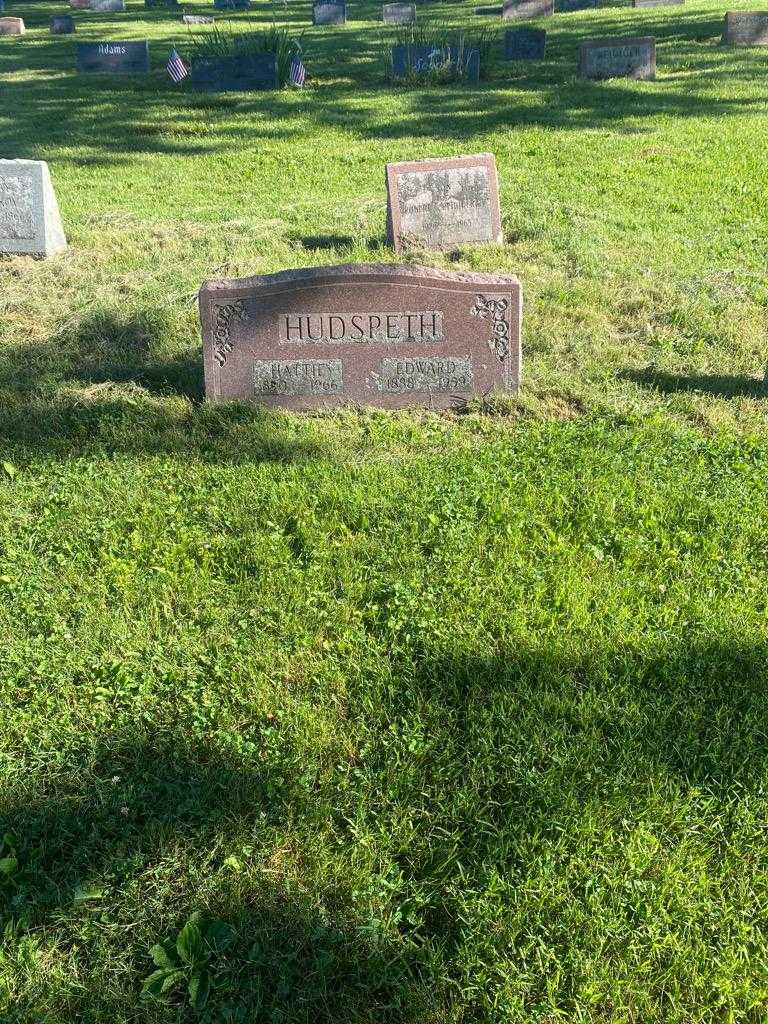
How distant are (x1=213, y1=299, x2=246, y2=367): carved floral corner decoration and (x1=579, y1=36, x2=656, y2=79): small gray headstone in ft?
44.4

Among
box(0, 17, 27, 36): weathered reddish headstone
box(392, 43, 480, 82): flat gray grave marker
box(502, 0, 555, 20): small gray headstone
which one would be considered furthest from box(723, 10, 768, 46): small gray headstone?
box(0, 17, 27, 36): weathered reddish headstone

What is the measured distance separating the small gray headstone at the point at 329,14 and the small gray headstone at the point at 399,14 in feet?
4.12

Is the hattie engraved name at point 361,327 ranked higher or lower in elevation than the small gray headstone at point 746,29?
lower

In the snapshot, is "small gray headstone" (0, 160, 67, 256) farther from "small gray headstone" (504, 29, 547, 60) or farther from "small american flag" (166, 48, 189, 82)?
"small gray headstone" (504, 29, 547, 60)

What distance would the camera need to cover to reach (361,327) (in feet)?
19.6

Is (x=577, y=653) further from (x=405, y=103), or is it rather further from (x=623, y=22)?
(x=623, y=22)

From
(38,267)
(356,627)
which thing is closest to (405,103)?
(38,267)

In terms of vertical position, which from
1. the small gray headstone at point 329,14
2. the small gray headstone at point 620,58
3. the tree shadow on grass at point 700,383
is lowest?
the tree shadow on grass at point 700,383

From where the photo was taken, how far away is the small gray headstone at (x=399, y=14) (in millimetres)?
24719

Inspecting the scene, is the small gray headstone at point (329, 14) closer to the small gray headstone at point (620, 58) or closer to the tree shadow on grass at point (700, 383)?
the small gray headstone at point (620, 58)

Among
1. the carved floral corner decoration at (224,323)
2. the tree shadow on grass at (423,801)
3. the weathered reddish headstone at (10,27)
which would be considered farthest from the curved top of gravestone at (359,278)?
the weathered reddish headstone at (10,27)

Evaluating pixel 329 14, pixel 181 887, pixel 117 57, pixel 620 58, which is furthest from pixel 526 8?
pixel 181 887

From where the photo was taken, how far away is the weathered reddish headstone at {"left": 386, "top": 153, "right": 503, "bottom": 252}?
909cm

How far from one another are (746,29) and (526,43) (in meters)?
4.59
